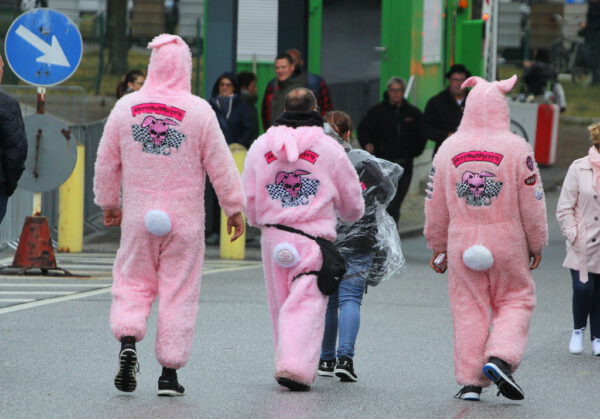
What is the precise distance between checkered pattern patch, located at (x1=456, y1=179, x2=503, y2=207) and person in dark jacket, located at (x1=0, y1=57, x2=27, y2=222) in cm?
271

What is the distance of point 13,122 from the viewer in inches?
348

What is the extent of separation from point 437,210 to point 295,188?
781 millimetres

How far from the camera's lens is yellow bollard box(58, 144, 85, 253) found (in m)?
14.5

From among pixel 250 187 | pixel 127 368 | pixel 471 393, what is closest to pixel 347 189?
pixel 250 187

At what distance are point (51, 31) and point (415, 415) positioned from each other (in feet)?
21.2

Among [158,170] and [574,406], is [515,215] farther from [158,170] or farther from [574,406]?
[158,170]

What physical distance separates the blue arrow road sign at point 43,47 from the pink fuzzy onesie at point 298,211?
5144 millimetres

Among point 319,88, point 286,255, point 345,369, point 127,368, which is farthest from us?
point 319,88

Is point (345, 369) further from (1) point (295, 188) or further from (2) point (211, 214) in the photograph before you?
(2) point (211, 214)

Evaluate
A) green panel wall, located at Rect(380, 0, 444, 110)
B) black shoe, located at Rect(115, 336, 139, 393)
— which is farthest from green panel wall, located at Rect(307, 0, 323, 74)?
black shoe, located at Rect(115, 336, 139, 393)

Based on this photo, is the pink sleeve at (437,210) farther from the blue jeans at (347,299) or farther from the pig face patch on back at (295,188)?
the blue jeans at (347,299)

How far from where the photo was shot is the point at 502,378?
772 cm

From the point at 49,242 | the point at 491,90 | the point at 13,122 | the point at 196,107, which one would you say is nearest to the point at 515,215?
the point at 491,90

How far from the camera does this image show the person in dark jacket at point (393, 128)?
15125mm
